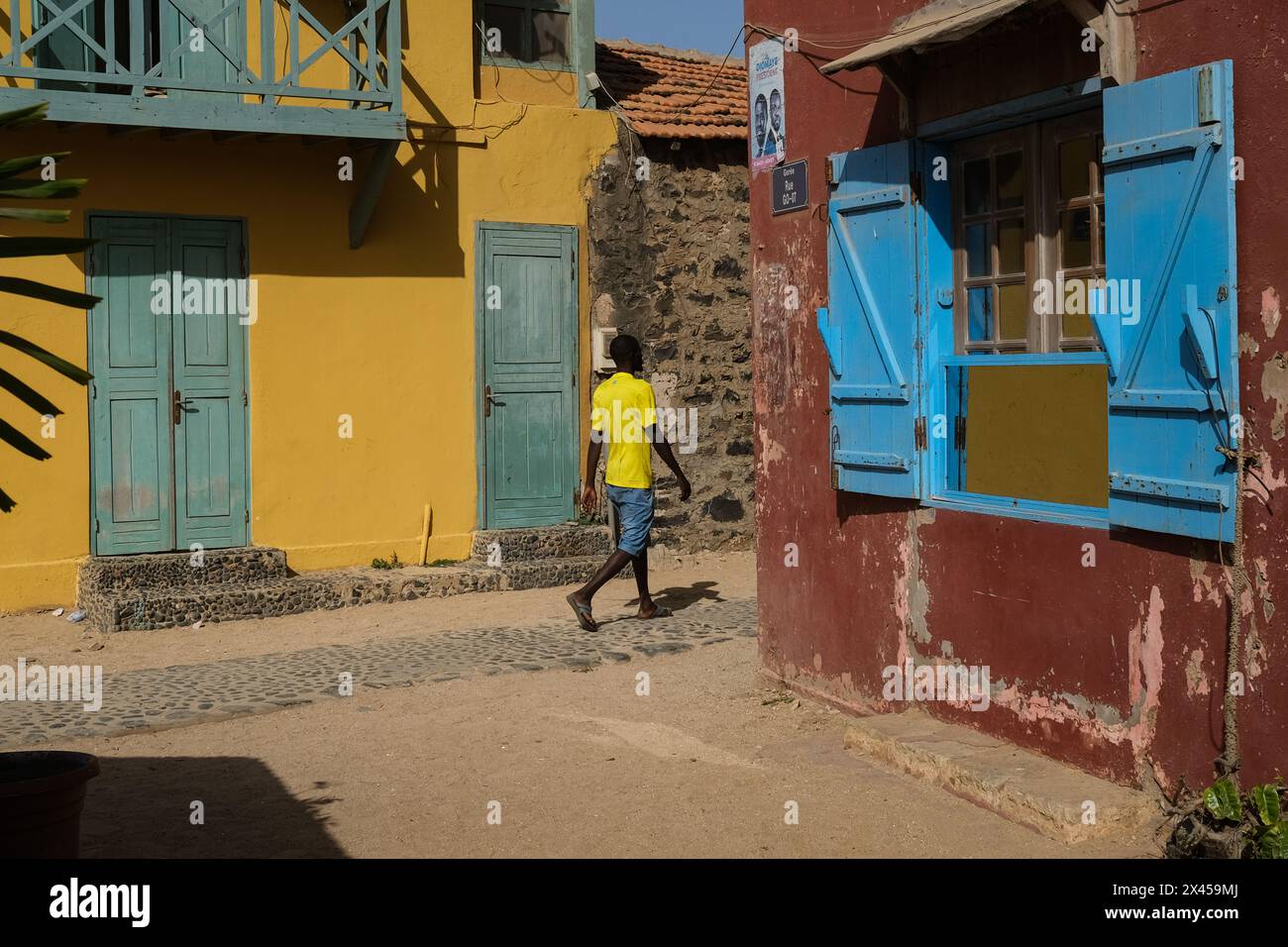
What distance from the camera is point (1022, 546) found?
5.63 m

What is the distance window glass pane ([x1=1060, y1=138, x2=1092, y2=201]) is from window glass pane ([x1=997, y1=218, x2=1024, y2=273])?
273mm

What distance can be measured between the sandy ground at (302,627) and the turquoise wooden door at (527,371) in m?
1.04

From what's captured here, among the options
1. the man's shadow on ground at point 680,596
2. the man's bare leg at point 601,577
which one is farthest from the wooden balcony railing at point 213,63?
the man's shadow on ground at point 680,596

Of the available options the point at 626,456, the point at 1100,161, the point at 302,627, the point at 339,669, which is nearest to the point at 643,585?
the point at 626,456

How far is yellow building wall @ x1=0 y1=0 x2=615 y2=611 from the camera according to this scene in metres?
9.86

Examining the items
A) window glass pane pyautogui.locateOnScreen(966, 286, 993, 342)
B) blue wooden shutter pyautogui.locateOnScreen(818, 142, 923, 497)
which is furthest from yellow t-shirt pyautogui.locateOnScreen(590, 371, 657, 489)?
window glass pane pyautogui.locateOnScreen(966, 286, 993, 342)

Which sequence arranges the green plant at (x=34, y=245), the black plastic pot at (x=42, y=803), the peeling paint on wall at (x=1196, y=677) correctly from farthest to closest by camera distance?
the peeling paint on wall at (x=1196, y=677), the black plastic pot at (x=42, y=803), the green plant at (x=34, y=245)

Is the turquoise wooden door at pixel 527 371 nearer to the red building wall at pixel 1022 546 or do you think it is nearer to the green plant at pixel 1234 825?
the red building wall at pixel 1022 546

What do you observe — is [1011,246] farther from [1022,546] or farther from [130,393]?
[130,393]

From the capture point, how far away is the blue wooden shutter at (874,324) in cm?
616

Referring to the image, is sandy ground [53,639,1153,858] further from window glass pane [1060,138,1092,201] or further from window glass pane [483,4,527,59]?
window glass pane [483,4,527,59]

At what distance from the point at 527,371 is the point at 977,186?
6.18m
